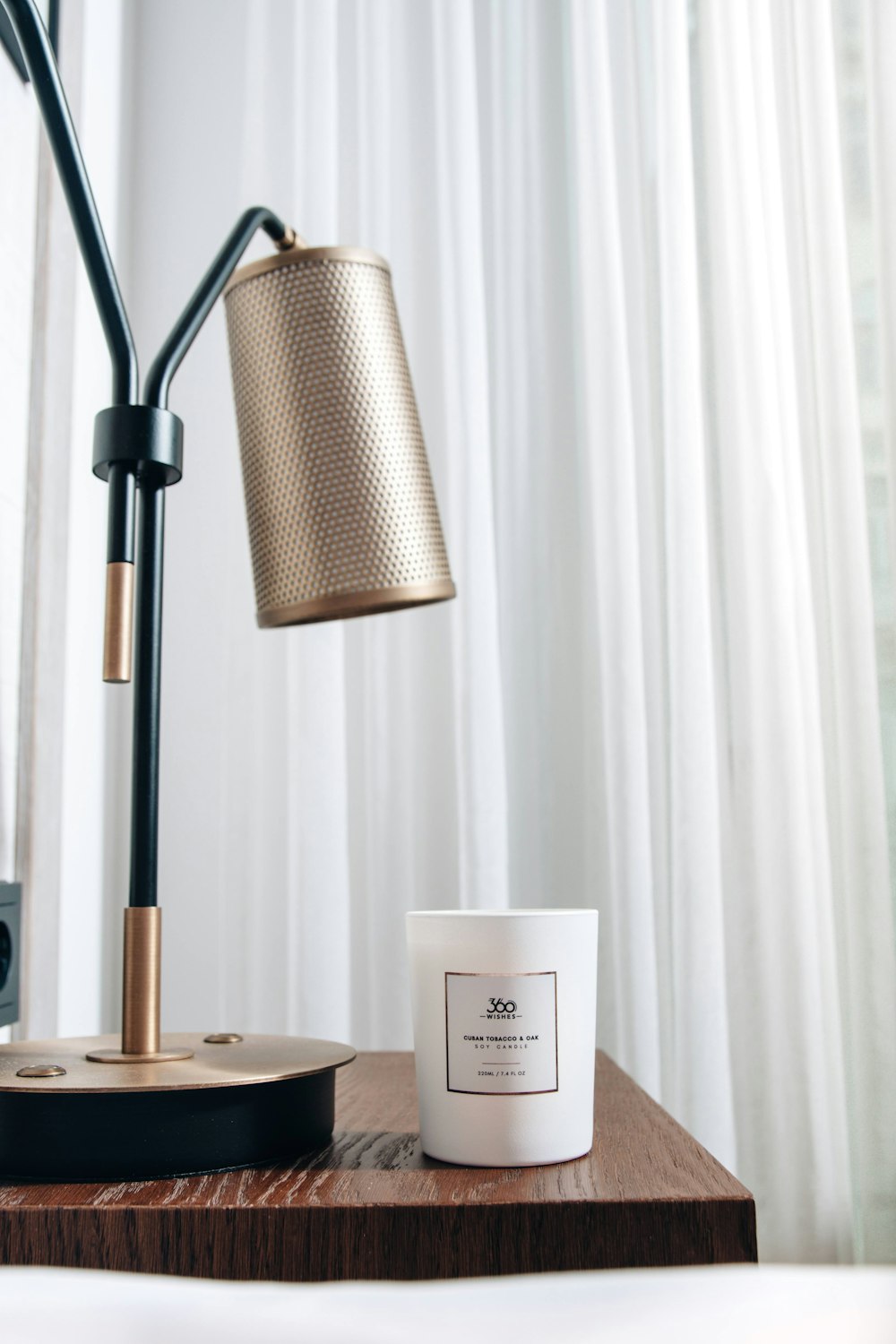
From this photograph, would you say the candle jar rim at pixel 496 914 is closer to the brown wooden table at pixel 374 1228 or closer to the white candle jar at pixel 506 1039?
the white candle jar at pixel 506 1039

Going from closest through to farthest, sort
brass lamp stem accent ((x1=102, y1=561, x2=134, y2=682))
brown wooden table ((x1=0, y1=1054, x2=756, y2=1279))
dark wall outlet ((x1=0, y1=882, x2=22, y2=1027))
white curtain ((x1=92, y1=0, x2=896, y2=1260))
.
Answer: brown wooden table ((x1=0, y1=1054, x2=756, y2=1279))
brass lamp stem accent ((x1=102, y1=561, x2=134, y2=682))
dark wall outlet ((x1=0, y1=882, x2=22, y2=1027))
white curtain ((x1=92, y1=0, x2=896, y2=1260))

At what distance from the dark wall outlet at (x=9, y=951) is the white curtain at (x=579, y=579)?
34 centimetres

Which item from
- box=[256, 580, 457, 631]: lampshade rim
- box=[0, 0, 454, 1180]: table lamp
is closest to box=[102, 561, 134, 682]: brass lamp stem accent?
box=[0, 0, 454, 1180]: table lamp

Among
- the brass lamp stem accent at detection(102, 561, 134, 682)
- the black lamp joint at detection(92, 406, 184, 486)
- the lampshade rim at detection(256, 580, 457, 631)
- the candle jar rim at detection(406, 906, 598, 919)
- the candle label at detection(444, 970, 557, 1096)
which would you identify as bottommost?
the candle label at detection(444, 970, 557, 1096)

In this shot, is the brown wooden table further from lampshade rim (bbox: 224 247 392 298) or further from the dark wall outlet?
lampshade rim (bbox: 224 247 392 298)

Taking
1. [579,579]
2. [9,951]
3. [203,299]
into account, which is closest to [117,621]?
[203,299]

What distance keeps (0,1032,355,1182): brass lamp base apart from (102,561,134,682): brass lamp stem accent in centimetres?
18

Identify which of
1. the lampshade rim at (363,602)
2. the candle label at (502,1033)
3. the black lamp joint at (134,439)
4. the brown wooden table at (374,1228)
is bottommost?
the brown wooden table at (374,1228)

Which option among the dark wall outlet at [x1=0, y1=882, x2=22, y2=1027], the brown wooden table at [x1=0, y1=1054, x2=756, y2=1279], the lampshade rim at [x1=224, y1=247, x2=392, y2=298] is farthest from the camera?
the dark wall outlet at [x1=0, y1=882, x2=22, y2=1027]

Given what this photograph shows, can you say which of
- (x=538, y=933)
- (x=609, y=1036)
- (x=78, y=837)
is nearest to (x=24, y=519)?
(x=78, y=837)

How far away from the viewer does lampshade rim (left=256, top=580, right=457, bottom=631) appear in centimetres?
62

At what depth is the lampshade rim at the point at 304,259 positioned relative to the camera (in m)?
0.64

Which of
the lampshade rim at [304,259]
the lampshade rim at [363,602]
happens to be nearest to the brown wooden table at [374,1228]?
the lampshade rim at [363,602]

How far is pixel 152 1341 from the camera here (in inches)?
6.4
